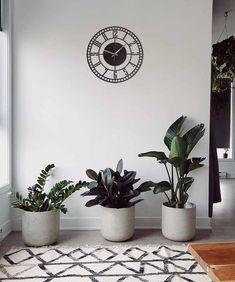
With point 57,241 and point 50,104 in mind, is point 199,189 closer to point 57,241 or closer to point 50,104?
point 57,241

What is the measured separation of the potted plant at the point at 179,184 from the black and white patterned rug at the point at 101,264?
205 millimetres

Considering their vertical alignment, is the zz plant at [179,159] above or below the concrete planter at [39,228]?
above

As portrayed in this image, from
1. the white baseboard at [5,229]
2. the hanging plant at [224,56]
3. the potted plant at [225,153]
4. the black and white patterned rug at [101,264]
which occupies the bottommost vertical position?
the black and white patterned rug at [101,264]

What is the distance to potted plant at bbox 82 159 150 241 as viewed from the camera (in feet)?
9.36

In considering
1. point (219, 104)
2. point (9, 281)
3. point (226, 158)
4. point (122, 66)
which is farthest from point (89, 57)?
point (226, 158)

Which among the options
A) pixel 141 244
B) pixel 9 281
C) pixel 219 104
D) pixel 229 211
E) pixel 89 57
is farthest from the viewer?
pixel 219 104

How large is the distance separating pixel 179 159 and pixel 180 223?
25.7 inches

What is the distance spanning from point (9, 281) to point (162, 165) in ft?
6.28

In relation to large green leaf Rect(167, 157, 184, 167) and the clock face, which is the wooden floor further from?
the clock face

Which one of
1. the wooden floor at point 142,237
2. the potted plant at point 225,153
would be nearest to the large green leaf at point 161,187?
the wooden floor at point 142,237

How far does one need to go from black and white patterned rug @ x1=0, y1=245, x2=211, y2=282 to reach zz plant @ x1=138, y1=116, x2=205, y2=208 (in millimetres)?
527

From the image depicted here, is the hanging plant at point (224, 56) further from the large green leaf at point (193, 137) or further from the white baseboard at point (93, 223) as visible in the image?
the white baseboard at point (93, 223)

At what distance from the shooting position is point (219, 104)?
6613 mm

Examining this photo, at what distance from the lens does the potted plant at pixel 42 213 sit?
276 centimetres
